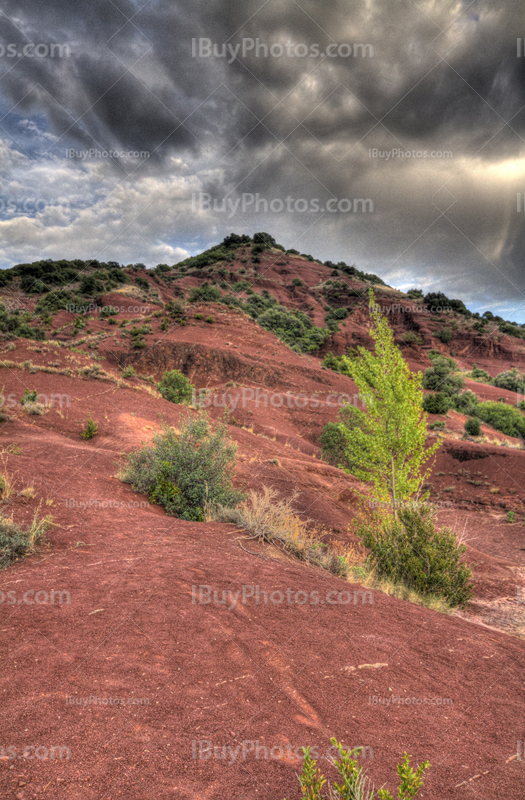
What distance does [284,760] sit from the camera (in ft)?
7.88

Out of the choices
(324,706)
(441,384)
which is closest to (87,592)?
(324,706)

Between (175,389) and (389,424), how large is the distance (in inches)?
626

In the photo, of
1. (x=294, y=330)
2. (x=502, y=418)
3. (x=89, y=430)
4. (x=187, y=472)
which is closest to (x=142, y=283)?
(x=294, y=330)

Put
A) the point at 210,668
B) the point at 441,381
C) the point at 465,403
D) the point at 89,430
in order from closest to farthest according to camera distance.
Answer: the point at 210,668 < the point at 89,430 < the point at 465,403 < the point at 441,381

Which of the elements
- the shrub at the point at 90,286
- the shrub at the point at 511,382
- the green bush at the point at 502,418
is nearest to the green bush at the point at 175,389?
the green bush at the point at 502,418

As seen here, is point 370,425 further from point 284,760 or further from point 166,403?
point 166,403

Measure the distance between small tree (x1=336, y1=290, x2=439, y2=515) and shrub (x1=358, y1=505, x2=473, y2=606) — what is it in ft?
4.36

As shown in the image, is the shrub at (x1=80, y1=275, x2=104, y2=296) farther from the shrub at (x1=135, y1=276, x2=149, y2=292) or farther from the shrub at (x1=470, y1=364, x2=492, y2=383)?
the shrub at (x1=470, y1=364, x2=492, y2=383)

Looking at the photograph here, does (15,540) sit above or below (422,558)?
above

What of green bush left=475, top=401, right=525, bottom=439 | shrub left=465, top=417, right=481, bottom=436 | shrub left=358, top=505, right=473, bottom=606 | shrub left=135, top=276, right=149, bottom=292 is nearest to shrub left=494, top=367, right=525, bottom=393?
green bush left=475, top=401, right=525, bottom=439

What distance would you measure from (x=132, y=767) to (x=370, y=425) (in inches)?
315

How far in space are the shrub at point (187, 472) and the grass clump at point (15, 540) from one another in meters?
3.19

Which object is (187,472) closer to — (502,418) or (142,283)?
(502,418)

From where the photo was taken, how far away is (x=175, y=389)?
22.8 meters
